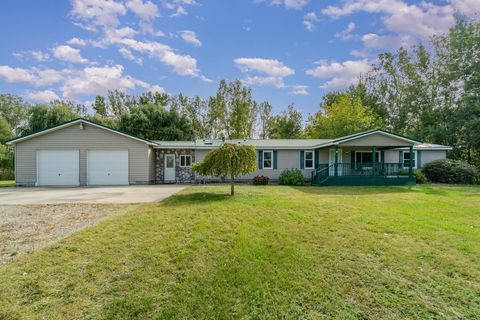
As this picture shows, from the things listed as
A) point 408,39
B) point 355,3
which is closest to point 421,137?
point 408,39

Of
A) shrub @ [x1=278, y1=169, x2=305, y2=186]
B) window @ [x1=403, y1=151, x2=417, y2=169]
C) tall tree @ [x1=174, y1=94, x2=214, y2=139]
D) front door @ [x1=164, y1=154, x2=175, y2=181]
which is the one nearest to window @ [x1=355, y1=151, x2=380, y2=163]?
window @ [x1=403, y1=151, x2=417, y2=169]

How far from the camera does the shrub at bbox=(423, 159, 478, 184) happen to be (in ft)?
57.9

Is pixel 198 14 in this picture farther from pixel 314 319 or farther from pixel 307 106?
pixel 307 106

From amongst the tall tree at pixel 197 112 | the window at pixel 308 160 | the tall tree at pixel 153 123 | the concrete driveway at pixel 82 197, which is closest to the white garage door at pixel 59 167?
the concrete driveway at pixel 82 197

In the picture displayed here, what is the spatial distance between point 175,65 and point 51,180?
13727 mm

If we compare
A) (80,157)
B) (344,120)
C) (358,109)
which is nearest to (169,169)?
(80,157)

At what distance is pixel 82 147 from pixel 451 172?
25521mm

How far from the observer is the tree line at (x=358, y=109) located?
24.4 m

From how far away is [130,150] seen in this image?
16203mm

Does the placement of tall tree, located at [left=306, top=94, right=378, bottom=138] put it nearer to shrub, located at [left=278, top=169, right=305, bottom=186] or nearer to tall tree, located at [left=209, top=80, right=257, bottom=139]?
tall tree, located at [left=209, top=80, right=257, bottom=139]

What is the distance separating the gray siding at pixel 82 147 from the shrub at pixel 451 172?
20.6m

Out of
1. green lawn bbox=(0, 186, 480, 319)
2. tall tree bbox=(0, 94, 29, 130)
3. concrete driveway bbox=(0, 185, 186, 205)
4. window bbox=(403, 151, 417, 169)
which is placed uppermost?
tall tree bbox=(0, 94, 29, 130)

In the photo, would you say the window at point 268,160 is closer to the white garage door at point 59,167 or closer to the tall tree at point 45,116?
the white garage door at point 59,167

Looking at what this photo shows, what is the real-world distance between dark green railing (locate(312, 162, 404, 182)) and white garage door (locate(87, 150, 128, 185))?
42.3 ft
